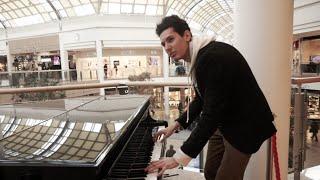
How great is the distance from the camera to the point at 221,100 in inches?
60.9

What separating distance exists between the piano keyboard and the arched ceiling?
68.2 ft

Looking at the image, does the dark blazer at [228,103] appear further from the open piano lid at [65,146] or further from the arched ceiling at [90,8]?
the arched ceiling at [90,8]

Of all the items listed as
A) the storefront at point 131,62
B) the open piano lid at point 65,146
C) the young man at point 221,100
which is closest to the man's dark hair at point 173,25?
the young man at point 221,100

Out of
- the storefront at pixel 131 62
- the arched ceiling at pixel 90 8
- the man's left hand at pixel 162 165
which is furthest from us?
the storefront at pixel 131 62

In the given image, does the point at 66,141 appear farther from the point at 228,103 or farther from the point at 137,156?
the point at 228,103

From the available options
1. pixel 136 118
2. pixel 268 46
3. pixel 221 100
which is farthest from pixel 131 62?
pixel 221 100

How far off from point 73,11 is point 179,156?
77.0 ft

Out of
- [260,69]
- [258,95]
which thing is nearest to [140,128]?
[258,95]

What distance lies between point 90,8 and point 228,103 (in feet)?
72.4

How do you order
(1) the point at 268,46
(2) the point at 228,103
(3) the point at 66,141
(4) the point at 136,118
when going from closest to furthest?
(3) the point at 66,141 → (2) the point at 228,103 → (4) the point at 136,118 → (1) the point at 268,46

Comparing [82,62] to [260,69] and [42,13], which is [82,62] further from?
[260,69]

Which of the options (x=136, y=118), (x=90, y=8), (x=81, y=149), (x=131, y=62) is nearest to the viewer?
(x=81, y=149)

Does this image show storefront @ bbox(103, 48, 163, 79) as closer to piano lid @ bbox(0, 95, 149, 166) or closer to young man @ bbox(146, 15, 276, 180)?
piano lid @ bbox(0, 95, 149, 166)

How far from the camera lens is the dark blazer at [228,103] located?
1.53m
